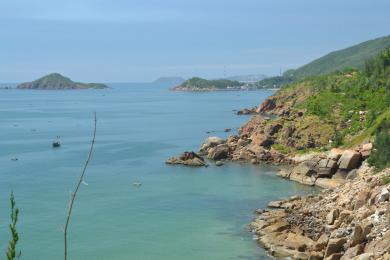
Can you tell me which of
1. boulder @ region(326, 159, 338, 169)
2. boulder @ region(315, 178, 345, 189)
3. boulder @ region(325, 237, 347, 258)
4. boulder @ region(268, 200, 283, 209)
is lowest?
boulder @ region(268, 200, 283, 209)

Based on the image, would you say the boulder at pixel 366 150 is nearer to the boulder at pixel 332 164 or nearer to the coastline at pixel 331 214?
the coastline at pixel 331 214

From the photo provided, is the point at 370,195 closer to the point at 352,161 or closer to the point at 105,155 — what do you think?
the point at 352,161

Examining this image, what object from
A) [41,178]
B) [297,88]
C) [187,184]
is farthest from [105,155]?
[297,88]

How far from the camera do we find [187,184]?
5769cm

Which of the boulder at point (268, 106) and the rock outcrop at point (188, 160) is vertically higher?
the boulder at point (268, 106)

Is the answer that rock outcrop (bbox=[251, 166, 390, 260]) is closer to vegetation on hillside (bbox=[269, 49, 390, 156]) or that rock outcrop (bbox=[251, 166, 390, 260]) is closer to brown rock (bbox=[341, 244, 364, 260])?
brown rock (bbox=[341, 244, 364, 260])

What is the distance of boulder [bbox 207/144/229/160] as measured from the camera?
72.8 meters

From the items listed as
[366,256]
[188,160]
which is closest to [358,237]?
[366,256]

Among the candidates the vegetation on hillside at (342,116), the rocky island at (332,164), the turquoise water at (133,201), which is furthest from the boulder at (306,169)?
the vegetation on hillside at (342,116)

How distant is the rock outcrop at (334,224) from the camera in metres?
30.3

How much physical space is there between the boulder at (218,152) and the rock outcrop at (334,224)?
27188 mm

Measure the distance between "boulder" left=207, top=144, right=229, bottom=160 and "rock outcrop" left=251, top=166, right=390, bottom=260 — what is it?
27.2 meters

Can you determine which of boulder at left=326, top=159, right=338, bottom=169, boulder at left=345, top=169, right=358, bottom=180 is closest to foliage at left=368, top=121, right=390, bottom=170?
boulder at left=345, top=169, right=358, bottom=180

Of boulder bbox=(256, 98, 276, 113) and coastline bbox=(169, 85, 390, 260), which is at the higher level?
boulder bbox=(256, 98, 276, 113)
